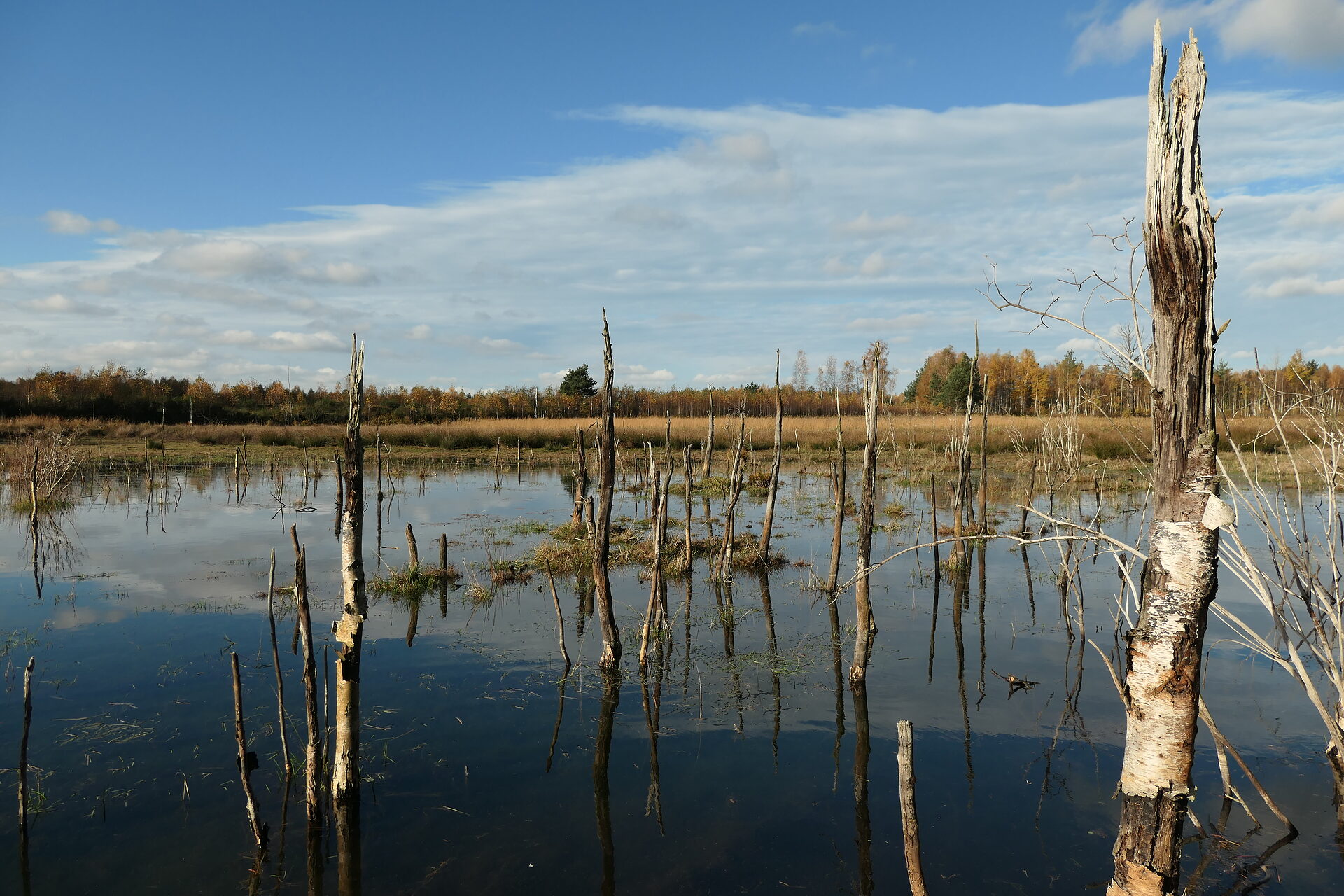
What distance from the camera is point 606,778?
7.84 metres

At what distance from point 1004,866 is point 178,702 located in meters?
9.51

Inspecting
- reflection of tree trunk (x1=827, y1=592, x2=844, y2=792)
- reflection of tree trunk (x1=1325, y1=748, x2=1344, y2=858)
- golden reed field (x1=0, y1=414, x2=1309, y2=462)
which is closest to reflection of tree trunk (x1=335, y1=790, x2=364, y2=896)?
reflection of tree trunk (x1=827, y1=592, x2=844, y2=792)

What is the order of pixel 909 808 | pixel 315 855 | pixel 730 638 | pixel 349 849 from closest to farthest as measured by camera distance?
pixel 909 808 < pixel 315 855 < pixel 349 849 < pixel 730 638

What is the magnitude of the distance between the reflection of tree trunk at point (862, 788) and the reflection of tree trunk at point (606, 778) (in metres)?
2.06

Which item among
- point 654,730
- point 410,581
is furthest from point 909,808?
point 410,581

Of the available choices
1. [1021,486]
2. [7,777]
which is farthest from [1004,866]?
[1021,486]

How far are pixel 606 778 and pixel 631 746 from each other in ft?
2.32

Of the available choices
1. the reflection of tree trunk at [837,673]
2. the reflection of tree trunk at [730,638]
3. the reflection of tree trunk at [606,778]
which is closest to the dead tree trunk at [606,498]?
the reflection of tree trunk at [606,778]

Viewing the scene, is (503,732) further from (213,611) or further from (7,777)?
(213,611)

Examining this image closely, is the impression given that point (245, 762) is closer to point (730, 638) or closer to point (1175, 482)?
point (1175, 482)

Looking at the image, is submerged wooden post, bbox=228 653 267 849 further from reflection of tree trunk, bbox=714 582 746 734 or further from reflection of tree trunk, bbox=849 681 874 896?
reflection of tree trunk, bbox=714 582 746 734

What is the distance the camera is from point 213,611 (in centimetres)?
1340

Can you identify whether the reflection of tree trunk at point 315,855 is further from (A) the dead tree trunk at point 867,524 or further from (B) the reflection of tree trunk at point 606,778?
(A) the dead tree trunk at point 867,524

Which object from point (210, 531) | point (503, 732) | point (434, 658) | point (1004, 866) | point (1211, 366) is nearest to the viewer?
point (1211, 366)
